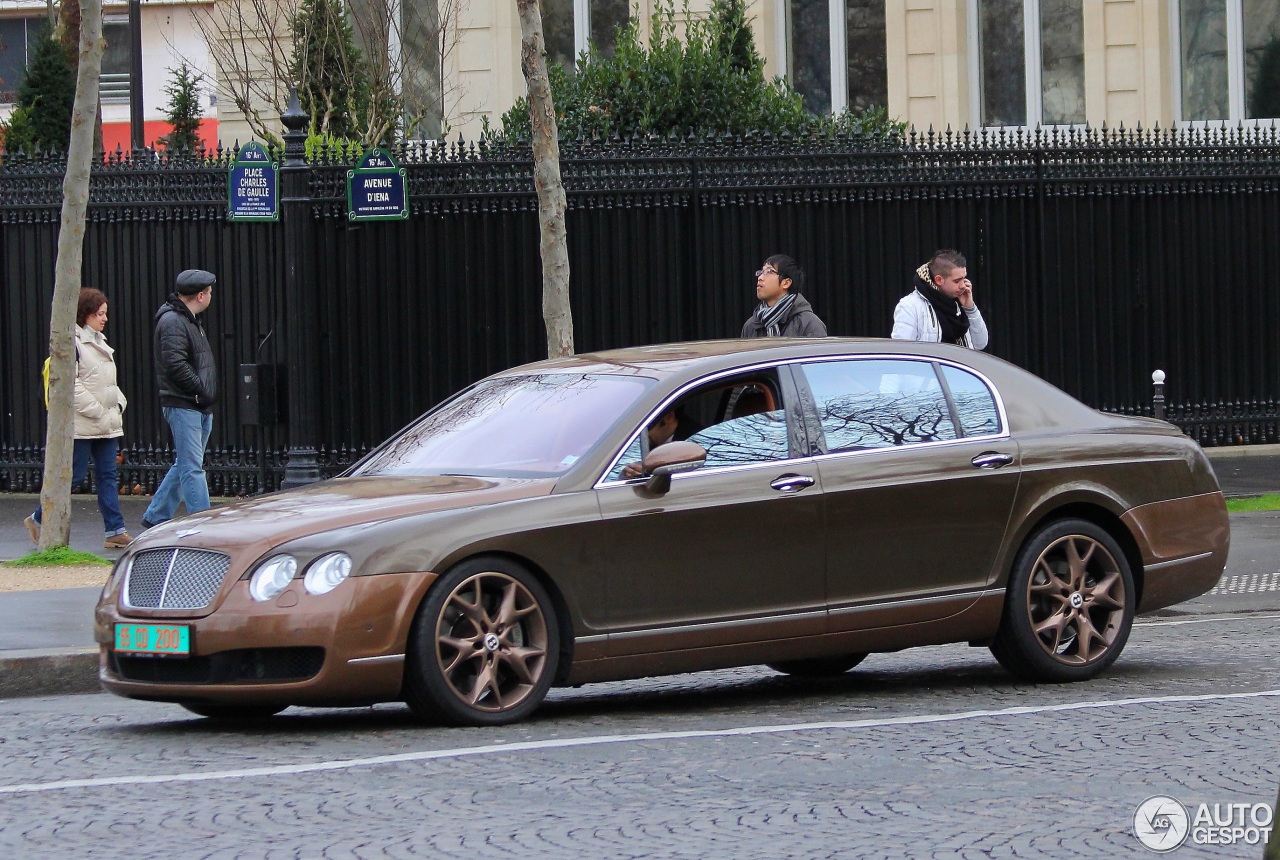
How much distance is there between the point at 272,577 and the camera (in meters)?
7.29

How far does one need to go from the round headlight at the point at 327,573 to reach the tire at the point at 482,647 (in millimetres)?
317

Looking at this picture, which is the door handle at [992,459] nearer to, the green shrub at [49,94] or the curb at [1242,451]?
the curb at [1242,451]

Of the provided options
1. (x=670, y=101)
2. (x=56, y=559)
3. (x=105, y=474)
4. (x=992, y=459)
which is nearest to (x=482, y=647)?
(x=992, y=459)

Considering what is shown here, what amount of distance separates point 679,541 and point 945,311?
4184 mm

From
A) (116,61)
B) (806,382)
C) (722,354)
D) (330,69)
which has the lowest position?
(806,382)

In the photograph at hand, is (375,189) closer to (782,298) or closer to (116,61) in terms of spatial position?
(782,298)

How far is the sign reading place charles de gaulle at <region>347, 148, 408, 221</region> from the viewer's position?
16.2 metres

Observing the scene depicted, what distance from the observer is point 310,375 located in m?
15.7

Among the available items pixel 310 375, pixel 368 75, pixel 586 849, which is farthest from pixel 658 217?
pixel 586 849

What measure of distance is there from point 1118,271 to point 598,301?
514 cm

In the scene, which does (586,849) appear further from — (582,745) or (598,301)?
(598,301)

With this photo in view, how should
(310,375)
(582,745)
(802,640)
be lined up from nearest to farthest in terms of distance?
1. (582,745)
2. (802,640)
3. (310,375)

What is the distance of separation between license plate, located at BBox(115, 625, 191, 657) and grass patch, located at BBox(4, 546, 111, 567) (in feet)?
17.3

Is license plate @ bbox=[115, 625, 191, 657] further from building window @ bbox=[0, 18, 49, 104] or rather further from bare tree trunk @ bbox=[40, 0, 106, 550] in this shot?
building window @ bbox=[0, 18, 49, 104]
